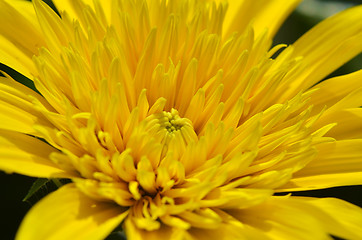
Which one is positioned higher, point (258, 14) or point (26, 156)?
point (258, 14)

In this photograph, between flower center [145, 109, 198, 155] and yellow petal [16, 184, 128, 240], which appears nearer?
yellow petal [16, 184, 128, 240]

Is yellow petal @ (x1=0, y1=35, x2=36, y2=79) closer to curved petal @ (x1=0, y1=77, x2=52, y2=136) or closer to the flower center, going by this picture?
curved petal @ (x1=0, y1=77, x2=52, y2=136)

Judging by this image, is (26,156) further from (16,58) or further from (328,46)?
(328,46)

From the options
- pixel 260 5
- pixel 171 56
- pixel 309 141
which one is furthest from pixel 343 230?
pixel 260 5

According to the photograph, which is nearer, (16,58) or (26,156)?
(26,156)

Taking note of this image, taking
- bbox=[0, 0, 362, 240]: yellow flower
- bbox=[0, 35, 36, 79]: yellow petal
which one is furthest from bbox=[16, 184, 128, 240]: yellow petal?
bbox=[0, 35, 36, 79]: yellow petal

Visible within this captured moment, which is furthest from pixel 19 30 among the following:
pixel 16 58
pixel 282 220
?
pixel 282 220
